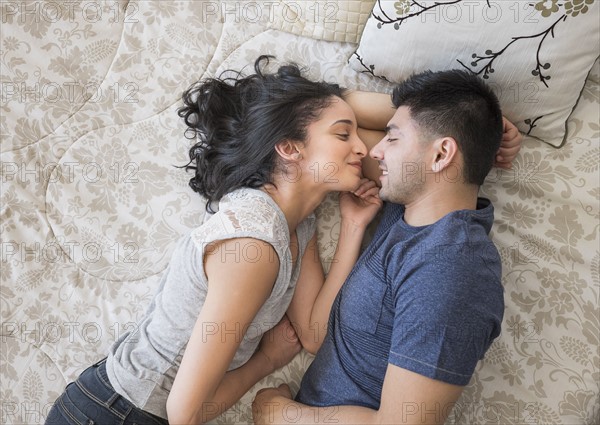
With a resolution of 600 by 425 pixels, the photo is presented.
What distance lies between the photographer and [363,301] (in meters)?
1.10

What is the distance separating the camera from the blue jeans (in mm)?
1137

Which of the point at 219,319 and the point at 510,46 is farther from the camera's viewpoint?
the point at 510,46

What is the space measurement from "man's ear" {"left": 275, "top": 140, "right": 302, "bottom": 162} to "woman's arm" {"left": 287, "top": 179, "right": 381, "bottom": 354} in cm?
18

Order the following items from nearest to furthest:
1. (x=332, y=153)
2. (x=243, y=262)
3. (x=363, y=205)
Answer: (x=243, y=262)
(x=332, y=153)
(x=363, y=205)

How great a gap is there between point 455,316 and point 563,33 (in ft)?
2.09

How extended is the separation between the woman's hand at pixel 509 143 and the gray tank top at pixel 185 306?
1.68 feet

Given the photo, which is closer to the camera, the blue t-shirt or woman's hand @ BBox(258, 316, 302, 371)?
the blue t-shirt

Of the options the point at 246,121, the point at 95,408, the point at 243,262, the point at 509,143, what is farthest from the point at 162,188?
the point at 509,143

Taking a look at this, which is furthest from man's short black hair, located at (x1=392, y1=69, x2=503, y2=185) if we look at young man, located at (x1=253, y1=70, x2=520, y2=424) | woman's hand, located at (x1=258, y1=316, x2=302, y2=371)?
woman's hand, located at (x1=258, y1=316, x2=302, y2=371)

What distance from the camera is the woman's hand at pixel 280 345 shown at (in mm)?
1237

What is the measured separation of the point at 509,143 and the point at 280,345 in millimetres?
687

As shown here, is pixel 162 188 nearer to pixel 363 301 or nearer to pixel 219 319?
pixel 219 319

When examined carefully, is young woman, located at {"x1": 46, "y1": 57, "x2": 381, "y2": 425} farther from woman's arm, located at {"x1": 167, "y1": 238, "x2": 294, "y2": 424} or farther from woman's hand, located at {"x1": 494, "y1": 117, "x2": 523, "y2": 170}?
woman's hand, located at {"x1": 494, "y1": 117, "x2": 523, "y2": 170}

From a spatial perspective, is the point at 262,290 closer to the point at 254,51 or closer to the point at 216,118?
the point at 216,118
